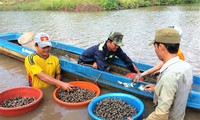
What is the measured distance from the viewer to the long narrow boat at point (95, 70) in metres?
4.21

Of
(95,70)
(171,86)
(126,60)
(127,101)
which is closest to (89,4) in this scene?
(126,60)

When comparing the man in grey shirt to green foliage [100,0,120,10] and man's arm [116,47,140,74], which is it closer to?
man's arm [116,47,140,74]

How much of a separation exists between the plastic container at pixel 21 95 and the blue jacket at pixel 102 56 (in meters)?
1.36

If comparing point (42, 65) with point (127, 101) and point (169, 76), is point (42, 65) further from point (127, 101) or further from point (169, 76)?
point (169, 76)

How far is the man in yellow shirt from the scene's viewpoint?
421cm

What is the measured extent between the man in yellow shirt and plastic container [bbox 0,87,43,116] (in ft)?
0.76

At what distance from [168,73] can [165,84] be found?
114mm

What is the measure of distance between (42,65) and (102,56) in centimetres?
123

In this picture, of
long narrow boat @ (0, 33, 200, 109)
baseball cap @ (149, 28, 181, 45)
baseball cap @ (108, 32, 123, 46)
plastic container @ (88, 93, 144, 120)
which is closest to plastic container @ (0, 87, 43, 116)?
plastic container @ (88, 93, 144, 120)

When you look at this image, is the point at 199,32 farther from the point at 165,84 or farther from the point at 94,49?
the point at 165,84

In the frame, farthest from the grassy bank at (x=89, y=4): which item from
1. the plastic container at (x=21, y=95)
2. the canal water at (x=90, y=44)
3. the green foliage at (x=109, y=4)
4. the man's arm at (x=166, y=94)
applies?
the man's arm at (x=166, y=94)

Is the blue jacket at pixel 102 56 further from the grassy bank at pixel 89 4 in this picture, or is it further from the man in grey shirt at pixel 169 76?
the grassy bank at pixel 89 4

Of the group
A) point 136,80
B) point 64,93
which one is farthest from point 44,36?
point 136,80

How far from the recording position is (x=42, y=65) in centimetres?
445
